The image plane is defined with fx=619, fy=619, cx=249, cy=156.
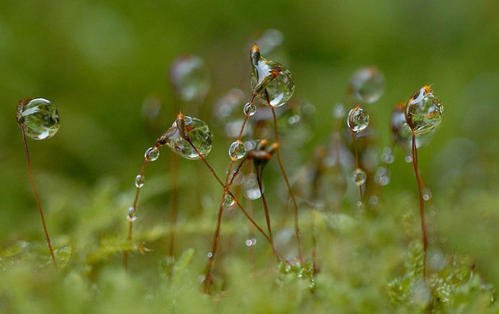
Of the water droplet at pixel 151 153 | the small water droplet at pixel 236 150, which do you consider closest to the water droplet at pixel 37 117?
the water droplet at pixel 151 153

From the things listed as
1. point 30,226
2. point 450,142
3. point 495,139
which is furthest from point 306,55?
point 30,226

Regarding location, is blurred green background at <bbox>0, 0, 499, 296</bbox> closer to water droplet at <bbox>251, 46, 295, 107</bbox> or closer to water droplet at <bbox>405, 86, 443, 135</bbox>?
water droplet at <bbox>405, 86, 443, 135</bbox>

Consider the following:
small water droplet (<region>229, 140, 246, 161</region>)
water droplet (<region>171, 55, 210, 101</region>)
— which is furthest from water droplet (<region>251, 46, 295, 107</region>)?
water droplet (<region>171, 55, 210, 101</region>)

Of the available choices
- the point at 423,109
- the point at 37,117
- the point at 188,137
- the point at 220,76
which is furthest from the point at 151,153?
the point at 220,76

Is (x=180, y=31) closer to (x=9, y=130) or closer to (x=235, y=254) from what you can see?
(x=9, y=130)

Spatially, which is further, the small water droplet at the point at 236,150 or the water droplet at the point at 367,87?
the water droplet at the point at 367,87

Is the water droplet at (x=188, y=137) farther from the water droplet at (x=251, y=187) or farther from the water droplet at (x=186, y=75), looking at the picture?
the water droplet at (x=186, y=75)
